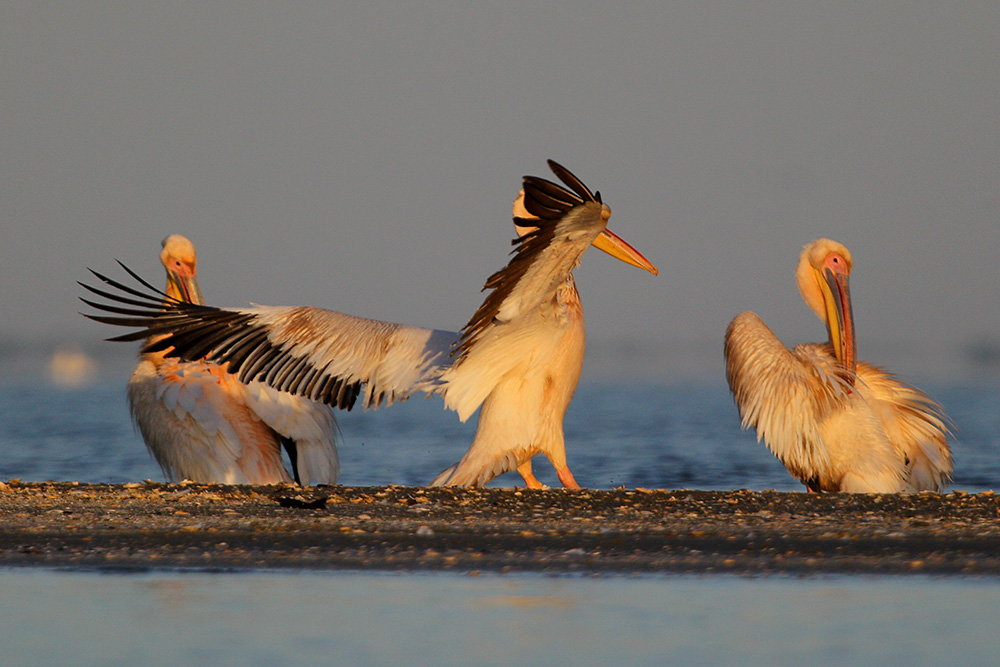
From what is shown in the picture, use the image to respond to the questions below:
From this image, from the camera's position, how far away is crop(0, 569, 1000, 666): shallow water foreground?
3.75 metres

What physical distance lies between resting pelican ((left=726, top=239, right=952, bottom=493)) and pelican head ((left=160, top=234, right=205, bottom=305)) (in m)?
4.06

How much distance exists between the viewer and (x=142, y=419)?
8375mm

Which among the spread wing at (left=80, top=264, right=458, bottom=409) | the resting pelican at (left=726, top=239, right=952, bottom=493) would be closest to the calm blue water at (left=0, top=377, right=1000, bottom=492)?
the resting pelican at (left=726, top=239, right=952, bottom=493)

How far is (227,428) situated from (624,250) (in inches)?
103

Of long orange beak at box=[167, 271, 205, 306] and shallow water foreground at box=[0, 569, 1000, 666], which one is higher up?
long orange beak at box=[167, 271, 205, 306]

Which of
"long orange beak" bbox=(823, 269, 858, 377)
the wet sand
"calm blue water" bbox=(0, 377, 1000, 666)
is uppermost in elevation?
"long orange beak" bbox=(823, 269, 858, 377)

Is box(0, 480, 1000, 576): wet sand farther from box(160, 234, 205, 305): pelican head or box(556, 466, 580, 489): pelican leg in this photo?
box(160, 234, 205, 305): pelican head

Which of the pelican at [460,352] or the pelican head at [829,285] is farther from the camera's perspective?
the pelican head at [829,285]

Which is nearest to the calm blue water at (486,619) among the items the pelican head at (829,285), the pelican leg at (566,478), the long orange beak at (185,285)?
the pelican leg at (566,478)

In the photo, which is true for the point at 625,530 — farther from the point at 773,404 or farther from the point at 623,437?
the point at 623,437

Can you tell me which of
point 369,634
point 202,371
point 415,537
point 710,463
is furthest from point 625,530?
point 710,463

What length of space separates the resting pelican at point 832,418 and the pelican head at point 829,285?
2.49ft

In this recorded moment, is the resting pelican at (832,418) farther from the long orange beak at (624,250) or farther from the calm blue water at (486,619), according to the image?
the calm blue water at (486,619)

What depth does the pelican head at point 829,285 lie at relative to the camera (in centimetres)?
877
